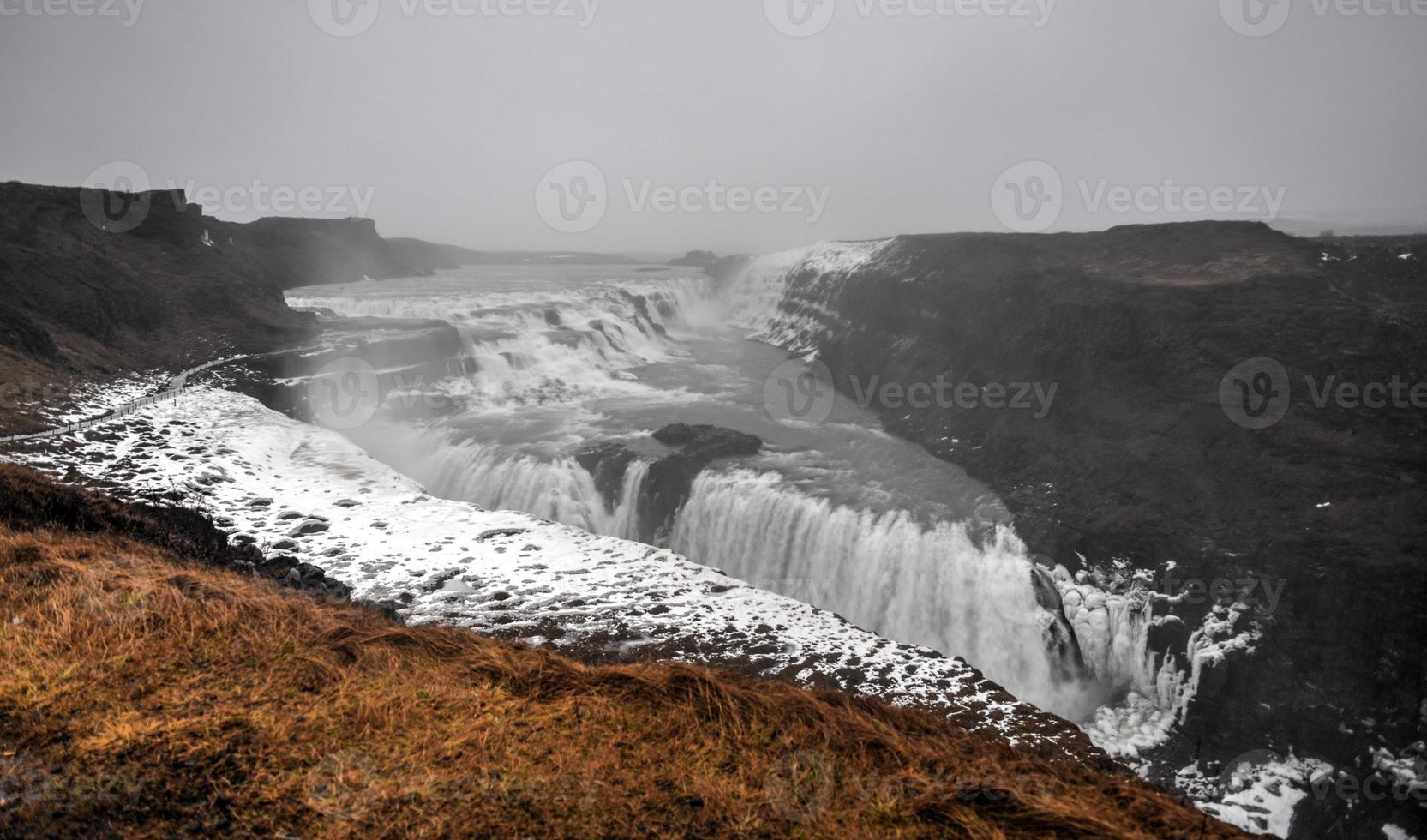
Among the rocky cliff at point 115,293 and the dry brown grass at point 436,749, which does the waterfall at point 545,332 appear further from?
the dry brown grass at point 436,749

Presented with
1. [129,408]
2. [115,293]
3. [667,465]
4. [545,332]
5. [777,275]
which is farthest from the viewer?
[777,275]

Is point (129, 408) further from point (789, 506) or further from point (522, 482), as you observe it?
point (789, 506)

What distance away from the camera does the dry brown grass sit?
2.82m

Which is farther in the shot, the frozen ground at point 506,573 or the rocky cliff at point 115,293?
the rocky cliff at point 115,293

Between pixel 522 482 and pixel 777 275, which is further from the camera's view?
pixel 777 275

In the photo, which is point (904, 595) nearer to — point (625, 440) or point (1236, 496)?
point (1236, 496)

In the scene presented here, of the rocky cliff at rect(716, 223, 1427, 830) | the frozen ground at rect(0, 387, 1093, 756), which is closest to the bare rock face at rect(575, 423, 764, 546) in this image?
the frozen ground at rect(0, 387, 1093, 756)

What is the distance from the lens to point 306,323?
91.2 feet

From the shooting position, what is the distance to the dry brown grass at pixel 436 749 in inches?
111

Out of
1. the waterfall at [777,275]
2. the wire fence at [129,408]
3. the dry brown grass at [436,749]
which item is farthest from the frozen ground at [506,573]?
the waterfall at [777,275]

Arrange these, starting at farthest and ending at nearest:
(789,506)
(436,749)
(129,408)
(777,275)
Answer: (777,275) → (129,408) → (789,506) → (436,749)

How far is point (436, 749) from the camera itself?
3.24 meters

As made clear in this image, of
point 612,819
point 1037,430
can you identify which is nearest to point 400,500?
point 612,819

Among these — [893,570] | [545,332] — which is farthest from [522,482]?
[545,332]
